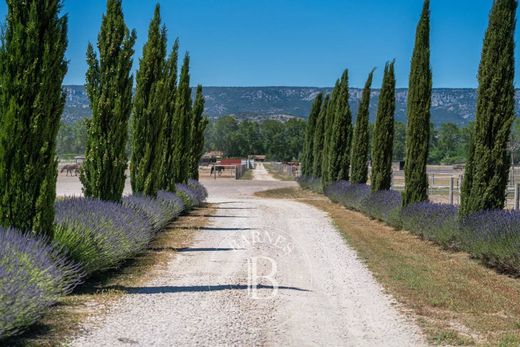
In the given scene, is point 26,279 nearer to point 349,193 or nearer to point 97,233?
point 97,233

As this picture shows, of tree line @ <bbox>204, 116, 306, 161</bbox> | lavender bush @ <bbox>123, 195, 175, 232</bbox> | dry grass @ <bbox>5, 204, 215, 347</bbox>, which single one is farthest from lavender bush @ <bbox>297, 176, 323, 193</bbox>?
tree line @ <bbox>204, 116, 306, 161</bbox>

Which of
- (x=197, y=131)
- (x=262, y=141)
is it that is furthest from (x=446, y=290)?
(x=262, y=141)

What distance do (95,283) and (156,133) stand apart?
367 inches

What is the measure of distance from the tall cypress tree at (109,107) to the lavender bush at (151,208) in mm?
575

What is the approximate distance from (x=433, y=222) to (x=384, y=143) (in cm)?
808

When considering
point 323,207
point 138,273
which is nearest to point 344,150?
point 323,207

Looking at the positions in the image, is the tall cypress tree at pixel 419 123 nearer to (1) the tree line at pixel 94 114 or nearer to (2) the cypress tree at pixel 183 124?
(1) the tree line at pixel 94 114

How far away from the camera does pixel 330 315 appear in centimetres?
757

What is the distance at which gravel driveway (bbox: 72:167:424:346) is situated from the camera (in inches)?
256

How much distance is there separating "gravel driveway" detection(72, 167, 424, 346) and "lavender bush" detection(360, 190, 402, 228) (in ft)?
17.3

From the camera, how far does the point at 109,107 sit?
1404cm

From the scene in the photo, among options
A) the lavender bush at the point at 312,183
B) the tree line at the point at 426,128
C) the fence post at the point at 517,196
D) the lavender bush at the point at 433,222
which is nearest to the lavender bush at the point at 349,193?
the tree line at the point at 426,128

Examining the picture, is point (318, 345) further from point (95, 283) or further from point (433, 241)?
point (433, 241)

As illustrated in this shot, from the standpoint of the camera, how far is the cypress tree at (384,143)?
22828mm
